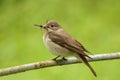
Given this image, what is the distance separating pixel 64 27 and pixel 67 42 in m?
2.86

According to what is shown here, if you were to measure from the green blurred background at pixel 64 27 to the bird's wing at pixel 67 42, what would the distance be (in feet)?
5.76

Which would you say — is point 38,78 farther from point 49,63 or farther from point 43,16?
point 49,63

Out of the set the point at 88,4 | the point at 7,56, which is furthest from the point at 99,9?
the point at 7,56

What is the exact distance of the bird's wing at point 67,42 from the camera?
4.20 metres

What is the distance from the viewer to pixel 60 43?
4.34 metres

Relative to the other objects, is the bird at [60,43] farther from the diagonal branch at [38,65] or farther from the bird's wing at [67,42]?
the diagonal branch at [38,65]

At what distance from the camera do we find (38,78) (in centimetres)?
620

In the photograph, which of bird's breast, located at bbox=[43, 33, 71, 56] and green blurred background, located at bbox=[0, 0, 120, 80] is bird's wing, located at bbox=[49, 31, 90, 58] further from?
green blurred background, located at bbox=[0, 0, 120, 80]

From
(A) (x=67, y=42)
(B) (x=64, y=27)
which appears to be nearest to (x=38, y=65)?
(A) (x=67, y=42)

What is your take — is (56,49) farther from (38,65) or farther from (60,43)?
(38,65)

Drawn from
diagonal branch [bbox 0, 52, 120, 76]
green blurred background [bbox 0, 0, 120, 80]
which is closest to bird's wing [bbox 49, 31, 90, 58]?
diagonal branch [bbox 0, 52, 120, 76]

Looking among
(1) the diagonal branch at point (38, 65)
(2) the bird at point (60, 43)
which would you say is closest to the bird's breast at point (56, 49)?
(2) the bird at point (60, 43)

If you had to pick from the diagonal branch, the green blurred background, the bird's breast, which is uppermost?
the green blurred background

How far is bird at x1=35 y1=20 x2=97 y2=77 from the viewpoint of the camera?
4215 mm
